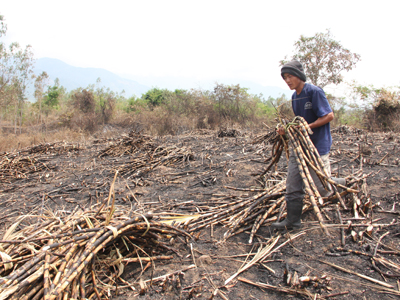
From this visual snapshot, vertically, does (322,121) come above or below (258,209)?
above

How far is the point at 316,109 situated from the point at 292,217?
113cm

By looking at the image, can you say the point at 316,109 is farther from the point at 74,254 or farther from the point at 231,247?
the point at 74,254

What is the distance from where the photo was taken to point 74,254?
1734mm

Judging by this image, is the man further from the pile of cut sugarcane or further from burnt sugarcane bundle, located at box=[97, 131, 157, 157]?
burnt sugarcane bundle, located at box=[97, 131, 157, 157]

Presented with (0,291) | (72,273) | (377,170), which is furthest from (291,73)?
(377,170)

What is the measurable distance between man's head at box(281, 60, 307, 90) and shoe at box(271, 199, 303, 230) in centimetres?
122

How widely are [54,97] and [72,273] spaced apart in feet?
112

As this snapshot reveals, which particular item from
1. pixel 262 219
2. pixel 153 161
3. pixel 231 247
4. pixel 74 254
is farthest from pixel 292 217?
pixel 153 161

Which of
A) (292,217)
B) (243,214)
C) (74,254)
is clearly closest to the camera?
(74,254)

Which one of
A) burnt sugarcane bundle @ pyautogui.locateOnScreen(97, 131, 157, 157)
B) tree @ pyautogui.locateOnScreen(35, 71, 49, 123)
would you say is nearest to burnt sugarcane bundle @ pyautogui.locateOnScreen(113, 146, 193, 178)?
burnt sugarcane bundle @ pyautogui.locateOnScreen(97, 131, 157, 157)

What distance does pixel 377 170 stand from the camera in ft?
15.5

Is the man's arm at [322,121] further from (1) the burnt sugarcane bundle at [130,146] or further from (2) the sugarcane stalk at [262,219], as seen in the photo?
(1) the burnt sugarcane bundle at [130,146]

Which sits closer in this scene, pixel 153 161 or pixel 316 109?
pixel 316 109

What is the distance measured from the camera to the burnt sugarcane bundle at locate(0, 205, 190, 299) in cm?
148
